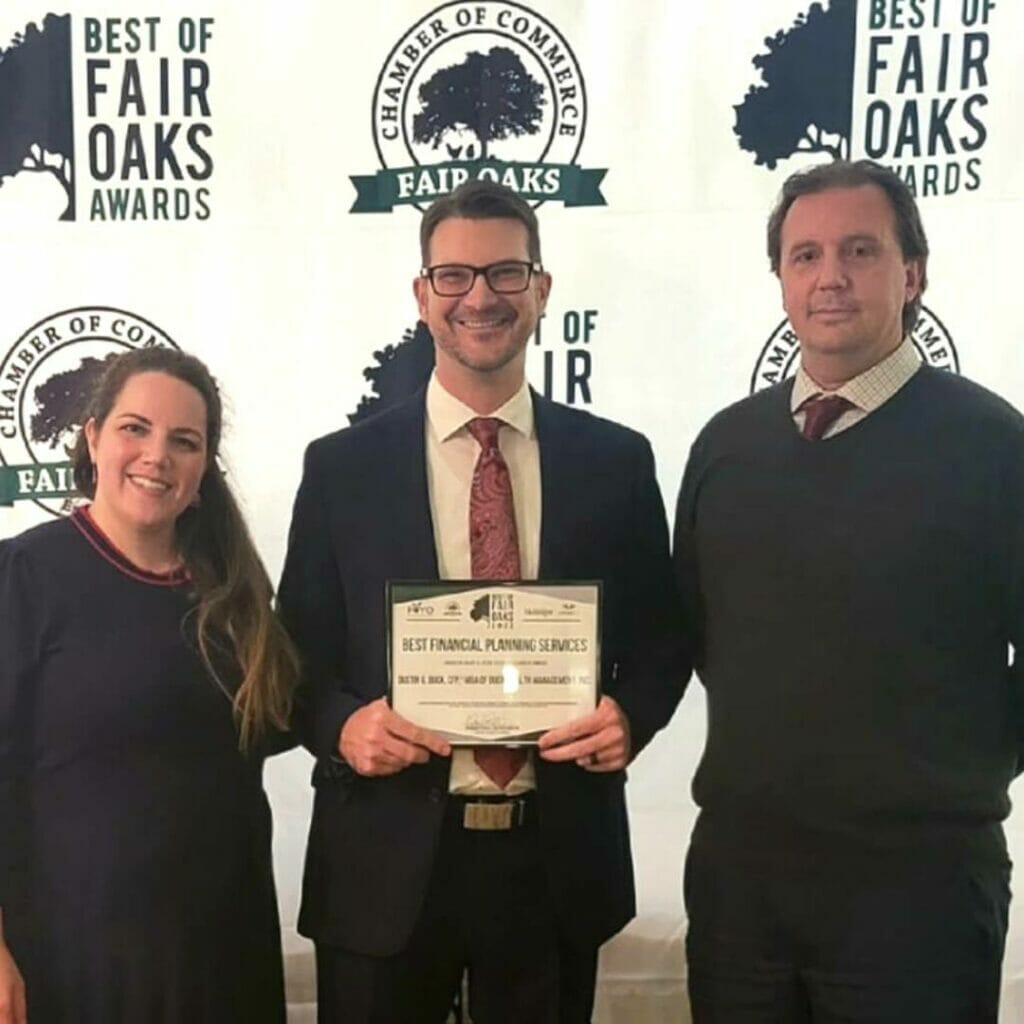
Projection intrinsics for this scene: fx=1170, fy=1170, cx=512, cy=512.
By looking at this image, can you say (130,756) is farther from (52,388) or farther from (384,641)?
(52,388)

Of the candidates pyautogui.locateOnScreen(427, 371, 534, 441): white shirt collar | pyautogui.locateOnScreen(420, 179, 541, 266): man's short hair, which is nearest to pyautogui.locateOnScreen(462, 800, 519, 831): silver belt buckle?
pyautogui.locateOnScreen(427, 371, 534, 441): white shirt collar

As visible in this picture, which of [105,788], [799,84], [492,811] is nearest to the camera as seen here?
[105,788]

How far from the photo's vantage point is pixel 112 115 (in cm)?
203

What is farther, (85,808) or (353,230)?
(353,230)

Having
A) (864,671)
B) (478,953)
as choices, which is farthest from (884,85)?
(478,953)

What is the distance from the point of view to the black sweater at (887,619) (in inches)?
59.6

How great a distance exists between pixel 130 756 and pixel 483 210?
898mm

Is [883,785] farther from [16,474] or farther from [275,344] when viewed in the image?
[16,474]

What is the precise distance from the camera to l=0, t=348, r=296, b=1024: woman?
151 centimetres

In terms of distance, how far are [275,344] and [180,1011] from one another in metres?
1.07

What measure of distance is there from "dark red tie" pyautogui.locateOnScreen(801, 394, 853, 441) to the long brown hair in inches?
30.8

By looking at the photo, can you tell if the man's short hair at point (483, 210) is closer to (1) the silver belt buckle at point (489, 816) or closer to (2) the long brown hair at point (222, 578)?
(2) the long brown hair at point (222, 578)

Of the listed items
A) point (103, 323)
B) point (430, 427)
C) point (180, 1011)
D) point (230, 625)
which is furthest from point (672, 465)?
point (180, 1011)

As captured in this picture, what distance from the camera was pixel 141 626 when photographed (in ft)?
5.02
